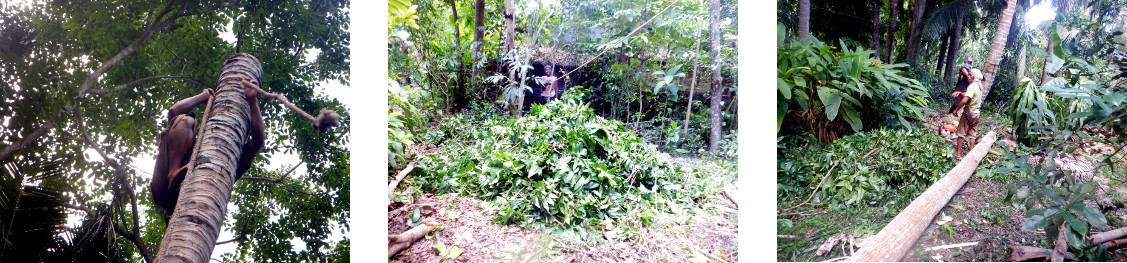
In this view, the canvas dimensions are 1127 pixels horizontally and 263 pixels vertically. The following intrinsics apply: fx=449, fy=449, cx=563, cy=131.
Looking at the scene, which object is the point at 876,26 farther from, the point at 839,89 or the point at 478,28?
the point at 478,28

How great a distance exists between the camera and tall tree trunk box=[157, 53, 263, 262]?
1.43 meters

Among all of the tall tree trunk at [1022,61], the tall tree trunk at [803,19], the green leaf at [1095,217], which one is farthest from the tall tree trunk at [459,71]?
the green leaf at [1095,217]

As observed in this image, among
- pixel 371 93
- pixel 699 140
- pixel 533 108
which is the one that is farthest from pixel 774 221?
pixel 371 93

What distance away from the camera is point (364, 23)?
5.12 ft

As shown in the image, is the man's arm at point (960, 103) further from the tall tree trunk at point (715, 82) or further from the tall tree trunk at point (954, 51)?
the tall tree trunk at point (715, 82)

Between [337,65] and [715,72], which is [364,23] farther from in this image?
[715,72]

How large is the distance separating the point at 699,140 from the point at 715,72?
262mm

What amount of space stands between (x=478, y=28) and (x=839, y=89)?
1419 mm

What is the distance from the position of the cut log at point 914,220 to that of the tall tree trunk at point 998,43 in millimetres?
237

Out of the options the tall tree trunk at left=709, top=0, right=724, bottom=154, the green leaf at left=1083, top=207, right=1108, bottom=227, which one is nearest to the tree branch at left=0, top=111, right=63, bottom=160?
the tall tree trunk at left=709, top=0, right=724, bottom=154

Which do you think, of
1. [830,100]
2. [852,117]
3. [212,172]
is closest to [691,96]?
[830,100]

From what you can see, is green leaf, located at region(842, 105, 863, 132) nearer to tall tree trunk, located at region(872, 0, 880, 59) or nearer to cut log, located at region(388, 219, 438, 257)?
tall tree trunk, located at region(872, 0, 880, 59)

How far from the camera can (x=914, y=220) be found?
170 centimetres

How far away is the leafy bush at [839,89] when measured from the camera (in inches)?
68.6
